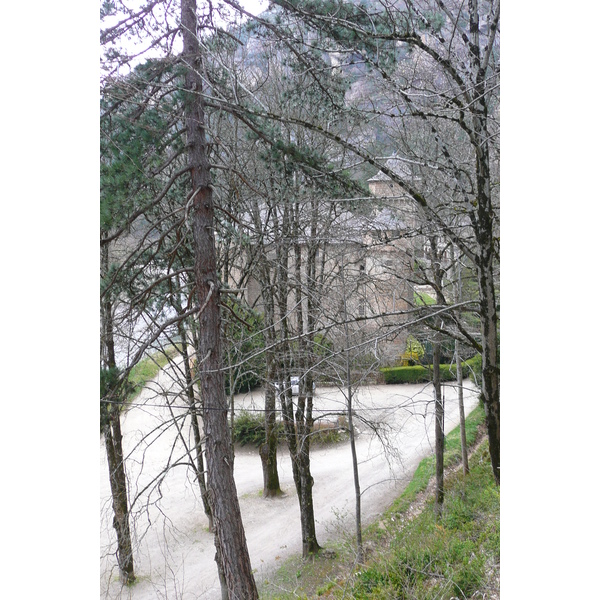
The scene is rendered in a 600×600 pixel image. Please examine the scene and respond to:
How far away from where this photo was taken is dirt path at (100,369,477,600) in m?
3.54

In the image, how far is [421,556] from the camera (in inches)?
86.3

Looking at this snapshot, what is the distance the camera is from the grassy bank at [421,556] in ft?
6.11

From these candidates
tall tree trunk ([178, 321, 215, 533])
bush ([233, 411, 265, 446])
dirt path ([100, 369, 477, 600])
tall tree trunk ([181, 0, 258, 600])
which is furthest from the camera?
bush ([233, 411, 265, 446])

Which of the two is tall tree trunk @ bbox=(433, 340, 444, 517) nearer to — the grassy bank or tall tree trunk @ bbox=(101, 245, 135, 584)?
the grassy bank

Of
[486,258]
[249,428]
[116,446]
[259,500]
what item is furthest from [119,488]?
[486,258]

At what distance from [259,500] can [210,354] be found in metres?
2.79

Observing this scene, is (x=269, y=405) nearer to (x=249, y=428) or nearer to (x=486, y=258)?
(x=249, y=428)

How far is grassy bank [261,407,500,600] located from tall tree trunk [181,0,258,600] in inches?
20.1

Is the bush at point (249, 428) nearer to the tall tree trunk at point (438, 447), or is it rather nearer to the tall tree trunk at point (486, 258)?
the tall tree trunk at point (438, 447)

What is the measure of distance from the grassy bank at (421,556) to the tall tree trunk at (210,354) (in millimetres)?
512

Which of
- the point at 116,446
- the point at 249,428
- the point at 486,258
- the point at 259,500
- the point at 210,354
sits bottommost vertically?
the point at 259,500

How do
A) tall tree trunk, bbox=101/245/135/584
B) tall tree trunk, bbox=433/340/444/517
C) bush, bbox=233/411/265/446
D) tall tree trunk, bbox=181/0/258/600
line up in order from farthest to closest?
bush, bbox=233/411/265/446, tall tree trunk, bbox=433/340/444/517, tall tree trunk, bbox=181/0/258/600, tall tree trunk, bbox=101/245/135/584

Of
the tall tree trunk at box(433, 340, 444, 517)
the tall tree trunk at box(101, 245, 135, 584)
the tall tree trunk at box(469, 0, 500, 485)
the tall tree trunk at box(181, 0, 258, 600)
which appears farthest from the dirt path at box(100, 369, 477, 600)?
the tall tree trunk at box(469, 0, 500, 485)
